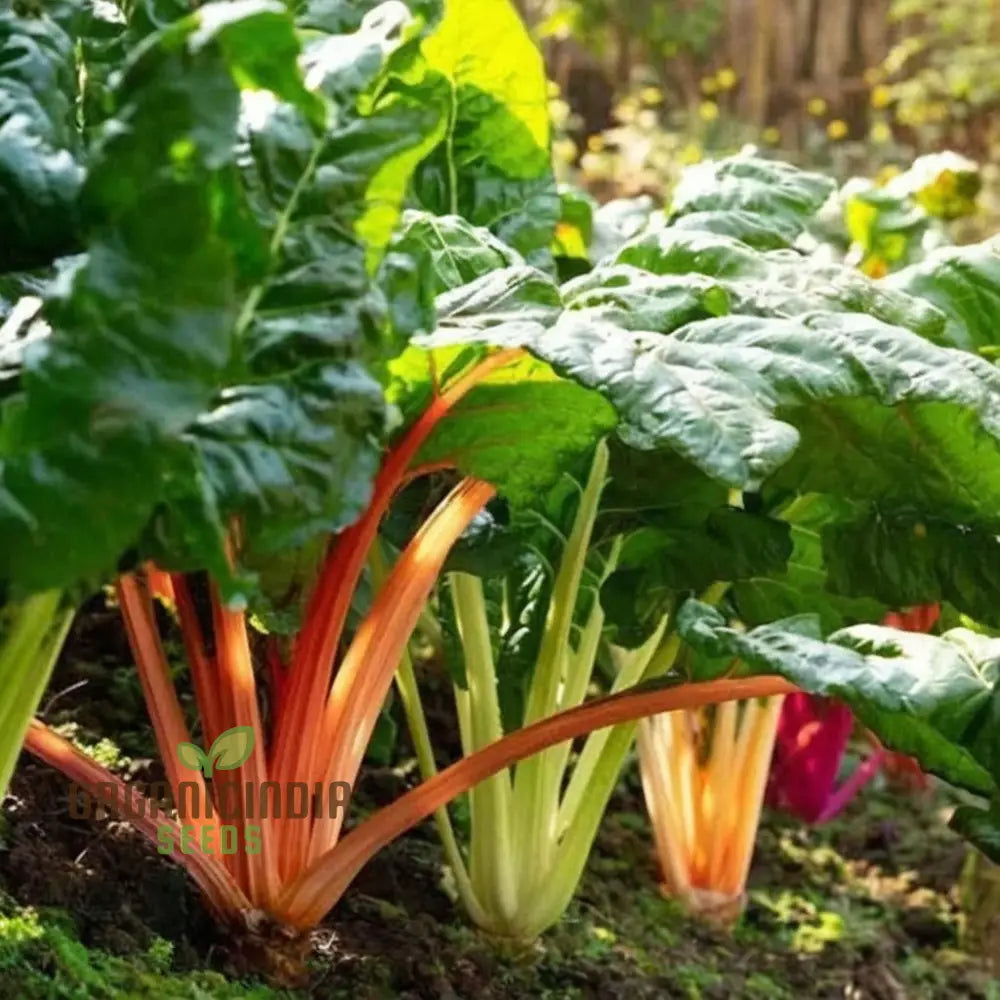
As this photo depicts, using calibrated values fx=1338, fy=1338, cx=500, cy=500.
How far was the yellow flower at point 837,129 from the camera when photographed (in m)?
3.98

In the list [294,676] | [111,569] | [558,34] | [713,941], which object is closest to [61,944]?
[294,676]

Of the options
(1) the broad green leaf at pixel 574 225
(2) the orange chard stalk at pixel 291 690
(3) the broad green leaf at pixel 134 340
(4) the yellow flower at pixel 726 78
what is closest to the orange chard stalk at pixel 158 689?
(2) the orange chard stalk at pixel 291 690

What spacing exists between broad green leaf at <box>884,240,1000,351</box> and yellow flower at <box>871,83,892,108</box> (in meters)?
2.80

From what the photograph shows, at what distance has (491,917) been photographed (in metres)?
1.26

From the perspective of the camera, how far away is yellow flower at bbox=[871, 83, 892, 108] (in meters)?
3.94

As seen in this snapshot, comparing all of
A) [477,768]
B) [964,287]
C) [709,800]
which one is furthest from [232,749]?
[964,287]

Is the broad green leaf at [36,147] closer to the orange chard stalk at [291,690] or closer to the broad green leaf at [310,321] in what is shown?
the broad green leaf at [310,321]

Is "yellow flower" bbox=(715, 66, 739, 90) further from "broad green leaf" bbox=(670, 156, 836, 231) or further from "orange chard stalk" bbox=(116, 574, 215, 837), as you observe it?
"orange chard stalk" bbox=(116, 574, 215, 837)

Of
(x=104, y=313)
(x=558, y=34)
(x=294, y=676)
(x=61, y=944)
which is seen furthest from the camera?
(x=558, y=34)

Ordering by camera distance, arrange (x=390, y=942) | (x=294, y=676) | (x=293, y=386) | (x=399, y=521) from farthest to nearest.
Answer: (x=399, y=521)
(x=390, y=942)
(x=294, y=676)
(x=293, y=386)

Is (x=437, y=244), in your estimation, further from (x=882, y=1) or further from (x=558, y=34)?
(x=882, y=1)

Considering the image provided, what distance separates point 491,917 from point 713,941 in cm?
36

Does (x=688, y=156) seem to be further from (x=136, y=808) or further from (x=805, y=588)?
(x=136, y=808)

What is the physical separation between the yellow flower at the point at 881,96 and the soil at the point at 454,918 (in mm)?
2564
